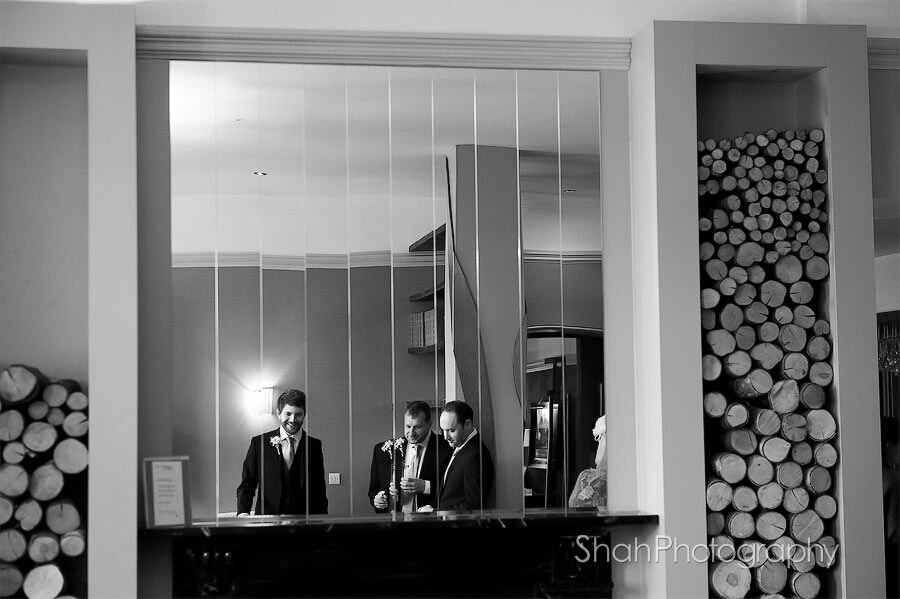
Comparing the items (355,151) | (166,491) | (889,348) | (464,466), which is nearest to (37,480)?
(166,491)

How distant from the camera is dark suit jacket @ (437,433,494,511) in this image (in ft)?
11.2

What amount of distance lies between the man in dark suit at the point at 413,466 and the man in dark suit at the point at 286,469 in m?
0.19

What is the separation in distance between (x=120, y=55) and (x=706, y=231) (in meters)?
2.08

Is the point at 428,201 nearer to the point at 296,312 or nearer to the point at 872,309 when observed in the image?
the point at 296,312

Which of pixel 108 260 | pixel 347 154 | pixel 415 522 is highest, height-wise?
pixel 347 154

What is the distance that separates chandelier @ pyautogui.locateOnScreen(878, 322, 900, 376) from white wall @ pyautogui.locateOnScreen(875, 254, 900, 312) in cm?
7

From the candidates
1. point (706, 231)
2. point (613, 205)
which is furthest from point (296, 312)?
point (706, 231)

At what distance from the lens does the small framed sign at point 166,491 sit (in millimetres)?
3172

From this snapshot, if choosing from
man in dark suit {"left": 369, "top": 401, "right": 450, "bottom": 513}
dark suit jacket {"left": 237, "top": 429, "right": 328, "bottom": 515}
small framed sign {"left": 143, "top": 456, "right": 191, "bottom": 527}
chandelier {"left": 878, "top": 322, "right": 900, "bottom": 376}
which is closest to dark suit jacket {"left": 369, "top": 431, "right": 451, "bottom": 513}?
man in dark suit {"left": 369, "top": 401, "right": 450, "bottom": 513}

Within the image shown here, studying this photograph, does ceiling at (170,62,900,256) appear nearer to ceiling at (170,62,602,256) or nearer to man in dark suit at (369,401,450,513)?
ceiling at (170,62,602,256)

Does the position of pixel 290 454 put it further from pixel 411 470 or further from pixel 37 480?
pixel 37 480

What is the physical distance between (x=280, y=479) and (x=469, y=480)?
648mm

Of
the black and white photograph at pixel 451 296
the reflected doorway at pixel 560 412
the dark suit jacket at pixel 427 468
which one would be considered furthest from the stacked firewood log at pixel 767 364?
the dark suit jacket at pixel 427 468

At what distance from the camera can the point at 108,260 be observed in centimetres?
315
